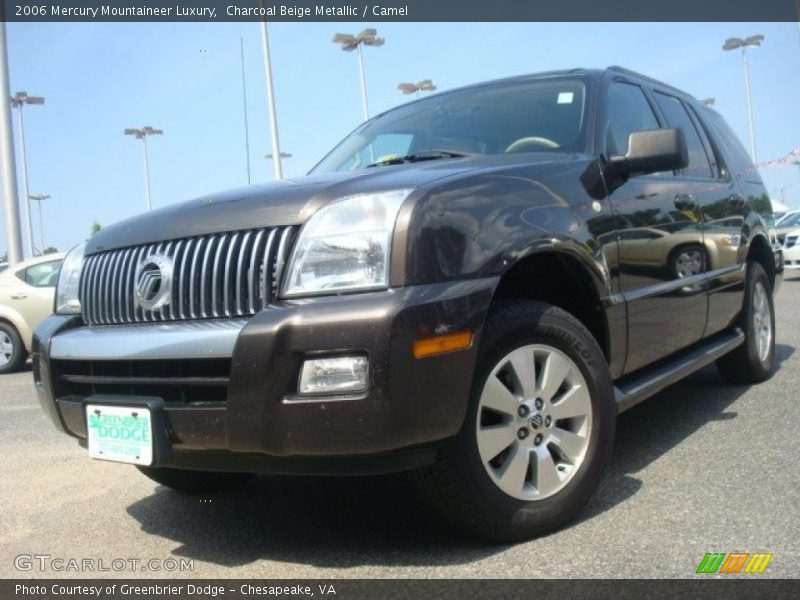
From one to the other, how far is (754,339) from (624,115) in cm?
197

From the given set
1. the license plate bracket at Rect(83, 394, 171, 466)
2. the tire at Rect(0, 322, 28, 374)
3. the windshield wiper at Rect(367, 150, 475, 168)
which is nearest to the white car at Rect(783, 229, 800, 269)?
the windshield wiper at Rect(367, 150, 475, 168)

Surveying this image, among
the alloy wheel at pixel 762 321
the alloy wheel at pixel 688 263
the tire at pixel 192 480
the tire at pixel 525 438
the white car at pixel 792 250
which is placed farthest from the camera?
the white car at pixel 792 250

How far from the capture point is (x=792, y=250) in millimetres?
13586

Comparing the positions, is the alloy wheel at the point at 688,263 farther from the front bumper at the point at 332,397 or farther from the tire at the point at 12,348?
the tire at the point at 12,348

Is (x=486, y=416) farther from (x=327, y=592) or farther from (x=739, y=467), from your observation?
(x=739, y=467)

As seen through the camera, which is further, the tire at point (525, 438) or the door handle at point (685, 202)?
the door handle at point (685, 202)

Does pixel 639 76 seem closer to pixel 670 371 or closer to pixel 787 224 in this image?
pixel 670 371

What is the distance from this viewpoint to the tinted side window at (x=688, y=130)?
4309mm

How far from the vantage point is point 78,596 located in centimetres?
240

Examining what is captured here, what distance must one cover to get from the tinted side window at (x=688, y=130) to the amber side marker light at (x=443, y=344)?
2.43 m

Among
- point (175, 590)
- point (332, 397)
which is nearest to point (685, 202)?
point (332, 397)

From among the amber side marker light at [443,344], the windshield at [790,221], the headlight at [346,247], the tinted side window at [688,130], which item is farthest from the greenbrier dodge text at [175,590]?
the windshield at [790,221]

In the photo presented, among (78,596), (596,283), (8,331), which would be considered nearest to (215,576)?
(78,596)

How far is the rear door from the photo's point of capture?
10.5 ft
